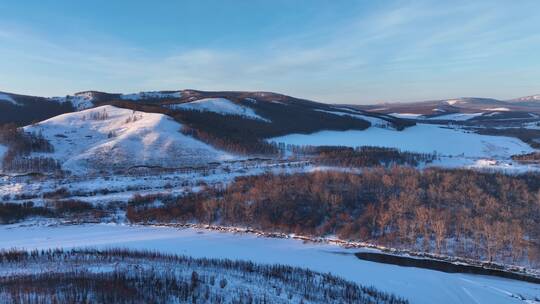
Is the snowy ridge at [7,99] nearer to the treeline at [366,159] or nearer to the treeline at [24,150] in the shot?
the treeline at [24,150]

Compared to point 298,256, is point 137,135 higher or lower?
higher

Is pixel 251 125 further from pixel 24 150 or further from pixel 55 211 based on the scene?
pixel 55 211

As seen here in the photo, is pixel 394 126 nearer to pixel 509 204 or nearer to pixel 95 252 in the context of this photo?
pixel 509 204

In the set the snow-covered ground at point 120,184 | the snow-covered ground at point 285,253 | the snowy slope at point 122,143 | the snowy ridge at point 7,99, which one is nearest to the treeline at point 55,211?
the snow-covered ground at point 120,184

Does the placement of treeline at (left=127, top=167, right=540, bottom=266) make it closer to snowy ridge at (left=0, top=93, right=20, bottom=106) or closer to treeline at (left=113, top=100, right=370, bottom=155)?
treeline at (left=113, top=100, right=370, bottom=155)

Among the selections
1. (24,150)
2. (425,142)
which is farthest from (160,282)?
(425,142)

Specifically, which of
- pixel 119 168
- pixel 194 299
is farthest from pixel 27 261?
pixel 119 168
